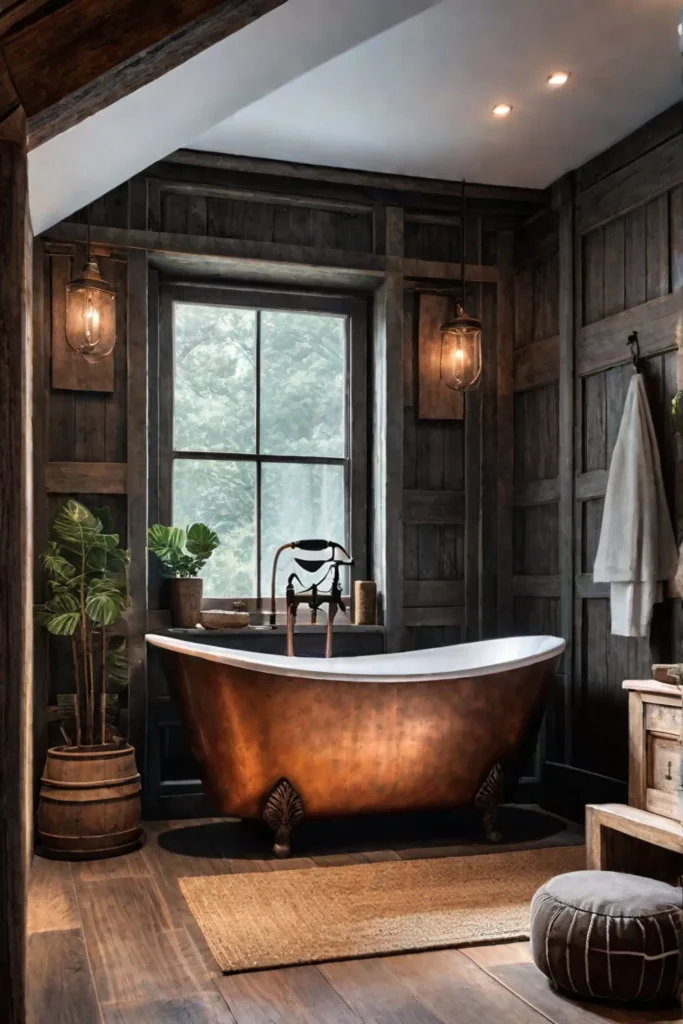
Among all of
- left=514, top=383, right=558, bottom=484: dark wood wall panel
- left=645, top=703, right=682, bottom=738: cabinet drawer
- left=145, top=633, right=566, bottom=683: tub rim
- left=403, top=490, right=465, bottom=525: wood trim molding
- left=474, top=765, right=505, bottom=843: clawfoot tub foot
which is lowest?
left=474, top=765, right=505, bottom=843: clawfoot tub foot

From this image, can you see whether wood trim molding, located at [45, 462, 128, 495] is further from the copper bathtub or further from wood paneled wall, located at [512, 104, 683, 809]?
wood paneled wall, located at [512, 104, 683, 809]

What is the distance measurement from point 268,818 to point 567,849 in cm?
115

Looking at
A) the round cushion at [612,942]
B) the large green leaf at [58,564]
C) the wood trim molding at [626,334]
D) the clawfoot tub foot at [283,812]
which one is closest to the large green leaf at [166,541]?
the large green leaf at [58,564]

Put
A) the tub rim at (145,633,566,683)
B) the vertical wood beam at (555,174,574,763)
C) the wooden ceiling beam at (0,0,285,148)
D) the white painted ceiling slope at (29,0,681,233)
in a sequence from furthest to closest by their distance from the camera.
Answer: the vertical wood beam at (555,174,574,763) < the tub rim at (145,633,566,683) < the white painted ceiling slope at (29,0,681,233) < the wooden ceiling beam at (0,0,285,148)

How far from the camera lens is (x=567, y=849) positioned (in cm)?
402

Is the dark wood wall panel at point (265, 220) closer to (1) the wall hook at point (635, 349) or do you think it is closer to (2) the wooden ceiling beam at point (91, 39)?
(1) the wall hook at point (635, 349)

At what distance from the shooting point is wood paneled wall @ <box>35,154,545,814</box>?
14.8 ft

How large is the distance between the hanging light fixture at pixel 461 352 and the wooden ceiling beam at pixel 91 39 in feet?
7.86

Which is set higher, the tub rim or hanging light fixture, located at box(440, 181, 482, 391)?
hanging light fixture, located at box(440, 181, 482, 391)

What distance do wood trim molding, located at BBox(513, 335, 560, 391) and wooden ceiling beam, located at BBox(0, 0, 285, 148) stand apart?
8.86 ft

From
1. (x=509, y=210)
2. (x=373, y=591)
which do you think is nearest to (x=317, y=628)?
(x=373, y=591)

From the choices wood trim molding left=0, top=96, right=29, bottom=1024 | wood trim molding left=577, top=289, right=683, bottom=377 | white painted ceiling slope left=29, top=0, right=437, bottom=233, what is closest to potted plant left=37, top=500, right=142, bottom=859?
white painted ceiling slope left=29, top=0, right=437, bottom=233

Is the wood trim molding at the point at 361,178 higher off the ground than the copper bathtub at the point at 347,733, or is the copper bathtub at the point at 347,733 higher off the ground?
the wood trim molding at the point at 361,178

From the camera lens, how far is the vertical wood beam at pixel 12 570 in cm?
229
